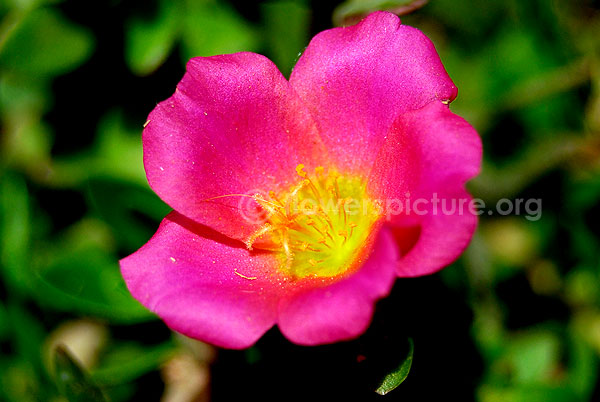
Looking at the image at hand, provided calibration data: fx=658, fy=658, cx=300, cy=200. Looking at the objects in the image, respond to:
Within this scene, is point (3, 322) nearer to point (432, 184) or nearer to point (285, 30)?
point (285, 30)

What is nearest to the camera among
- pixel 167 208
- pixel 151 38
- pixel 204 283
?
pixel 204 283

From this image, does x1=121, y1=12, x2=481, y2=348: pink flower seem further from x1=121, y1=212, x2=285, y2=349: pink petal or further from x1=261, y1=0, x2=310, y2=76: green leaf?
x1=261, y1=0, x2=310, y2=76: green leaf

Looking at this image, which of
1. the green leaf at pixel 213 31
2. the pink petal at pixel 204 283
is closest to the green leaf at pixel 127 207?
the pink petal at pixel 204 283

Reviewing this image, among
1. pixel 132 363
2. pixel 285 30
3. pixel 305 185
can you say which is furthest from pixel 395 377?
pixel 285 30

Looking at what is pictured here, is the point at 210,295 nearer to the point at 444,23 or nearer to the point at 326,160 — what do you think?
the point at 326,160

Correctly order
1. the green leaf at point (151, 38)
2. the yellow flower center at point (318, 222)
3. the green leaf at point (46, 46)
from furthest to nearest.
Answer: the green leaf at point (46, 46) < the green leaf at point (151, 38) < the yellow flower center at point (318, 222)

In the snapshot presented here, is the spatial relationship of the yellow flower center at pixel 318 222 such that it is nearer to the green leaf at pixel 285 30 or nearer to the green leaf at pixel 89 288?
the green leaf at pixel 89 288

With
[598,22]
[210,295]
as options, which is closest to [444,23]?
[598,22]
